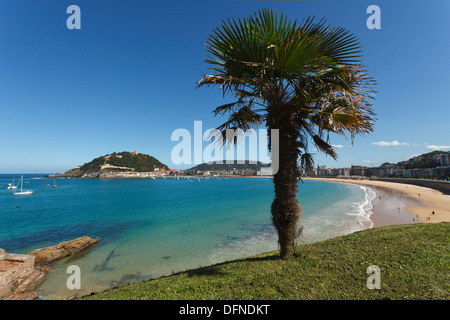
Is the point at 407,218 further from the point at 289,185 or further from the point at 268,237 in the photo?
the point at 289,185

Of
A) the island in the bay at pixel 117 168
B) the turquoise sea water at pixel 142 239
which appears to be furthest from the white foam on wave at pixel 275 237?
the island in the bay at pixel 117 168

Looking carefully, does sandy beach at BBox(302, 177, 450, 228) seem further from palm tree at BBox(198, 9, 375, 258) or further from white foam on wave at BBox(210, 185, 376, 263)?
palm tree at BBox(198, 9, 375, 258)

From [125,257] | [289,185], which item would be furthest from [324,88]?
[125,257]

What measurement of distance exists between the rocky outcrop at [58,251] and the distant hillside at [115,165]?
18403 centimetres

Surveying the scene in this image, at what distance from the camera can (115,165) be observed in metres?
179

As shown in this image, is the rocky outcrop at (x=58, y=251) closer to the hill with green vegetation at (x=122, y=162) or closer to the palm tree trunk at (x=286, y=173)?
the palm tree trunk at (x=286, y=173)

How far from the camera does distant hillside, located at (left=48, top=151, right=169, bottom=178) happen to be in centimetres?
17275

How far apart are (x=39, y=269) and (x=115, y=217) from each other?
17.8 metres

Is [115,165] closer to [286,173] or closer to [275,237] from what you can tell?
[275,237]

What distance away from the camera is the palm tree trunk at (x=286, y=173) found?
5.12 metres

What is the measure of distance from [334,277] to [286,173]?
8.85ft

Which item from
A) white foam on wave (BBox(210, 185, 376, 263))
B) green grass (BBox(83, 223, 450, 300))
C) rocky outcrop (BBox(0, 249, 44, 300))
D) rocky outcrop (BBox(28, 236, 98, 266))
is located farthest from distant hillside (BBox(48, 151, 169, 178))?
green grass (BBox(83, 223, 450, 300))

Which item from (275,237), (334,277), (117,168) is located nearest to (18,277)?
(334,277)
